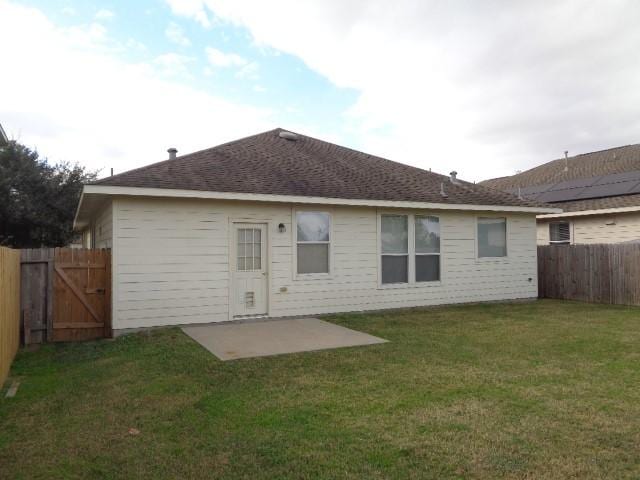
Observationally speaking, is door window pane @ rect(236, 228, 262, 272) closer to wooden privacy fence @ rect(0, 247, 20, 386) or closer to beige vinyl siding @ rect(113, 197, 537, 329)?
beige vinyl siding @ rect(113, 197, 537, 329)

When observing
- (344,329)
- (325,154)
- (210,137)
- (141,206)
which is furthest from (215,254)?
(210,137)

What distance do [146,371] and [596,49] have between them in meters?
14.5

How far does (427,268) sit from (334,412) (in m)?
7.75

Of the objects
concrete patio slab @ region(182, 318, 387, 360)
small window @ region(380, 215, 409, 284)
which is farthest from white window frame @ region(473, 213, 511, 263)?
concrete patio slab @ region(182, 318, 387, 360)

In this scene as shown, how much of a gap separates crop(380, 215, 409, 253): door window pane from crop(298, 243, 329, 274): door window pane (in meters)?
1.59

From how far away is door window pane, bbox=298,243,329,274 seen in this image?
32.8 feet

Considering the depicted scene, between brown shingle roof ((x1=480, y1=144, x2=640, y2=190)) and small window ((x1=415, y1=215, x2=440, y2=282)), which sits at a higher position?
brown shingle roof ((x1=480, y1=144, x2=640, y2=190))

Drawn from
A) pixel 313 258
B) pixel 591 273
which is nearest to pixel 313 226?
pixel 313 258

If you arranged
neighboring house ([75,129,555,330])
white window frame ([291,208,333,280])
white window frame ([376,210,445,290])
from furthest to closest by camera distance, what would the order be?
1. white window frame ([376,210,445,290])
2. white window frame ([291,208,333,280])
3. neighboring house ([75,129,555,330])

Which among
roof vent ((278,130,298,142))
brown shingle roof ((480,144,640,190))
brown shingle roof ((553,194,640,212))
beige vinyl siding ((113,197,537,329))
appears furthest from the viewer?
brown shingle roof ((480,144,640,190))

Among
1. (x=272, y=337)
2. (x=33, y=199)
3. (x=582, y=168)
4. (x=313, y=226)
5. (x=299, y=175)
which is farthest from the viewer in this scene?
(x=582, y=168)

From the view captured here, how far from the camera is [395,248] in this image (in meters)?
11.1

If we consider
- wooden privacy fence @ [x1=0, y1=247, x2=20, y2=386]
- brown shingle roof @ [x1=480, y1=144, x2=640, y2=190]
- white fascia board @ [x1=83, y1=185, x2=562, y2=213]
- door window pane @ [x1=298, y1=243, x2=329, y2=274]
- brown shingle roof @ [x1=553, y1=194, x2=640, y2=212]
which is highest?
brown shingle roof @ [x1=480, y1=144, x2=640, y2=190]

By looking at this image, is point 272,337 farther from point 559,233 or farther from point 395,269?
point 559,233
